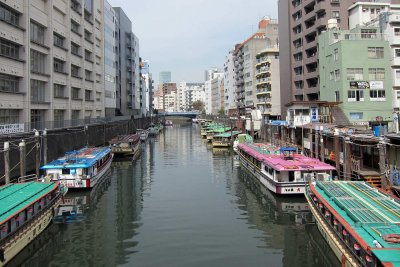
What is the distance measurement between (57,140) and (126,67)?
3258 inches

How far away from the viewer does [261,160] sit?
126ft

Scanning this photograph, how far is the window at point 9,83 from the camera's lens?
42312 millimetres

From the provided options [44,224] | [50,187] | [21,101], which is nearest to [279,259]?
[44,224]

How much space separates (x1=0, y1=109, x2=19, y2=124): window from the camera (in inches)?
1684

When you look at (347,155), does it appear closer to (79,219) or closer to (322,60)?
(79,219)

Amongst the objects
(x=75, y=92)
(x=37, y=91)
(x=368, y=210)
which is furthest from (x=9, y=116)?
(x=368, y=210)

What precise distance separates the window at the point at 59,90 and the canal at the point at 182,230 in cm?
2603

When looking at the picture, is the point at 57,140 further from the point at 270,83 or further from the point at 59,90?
the point at 270,83

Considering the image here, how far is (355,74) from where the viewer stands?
183ft

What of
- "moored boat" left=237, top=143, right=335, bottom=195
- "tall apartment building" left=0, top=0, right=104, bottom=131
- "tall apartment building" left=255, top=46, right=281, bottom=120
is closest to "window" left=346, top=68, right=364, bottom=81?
"moored boat" left=237, top=143, right=335, bottom=195

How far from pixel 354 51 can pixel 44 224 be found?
49.4 meters

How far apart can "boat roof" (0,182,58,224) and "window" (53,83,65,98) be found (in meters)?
36.1

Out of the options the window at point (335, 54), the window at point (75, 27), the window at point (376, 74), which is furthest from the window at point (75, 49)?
the window at point (376, 74)

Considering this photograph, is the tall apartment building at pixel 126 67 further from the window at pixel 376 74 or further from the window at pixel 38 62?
the window at pixel 376 74
